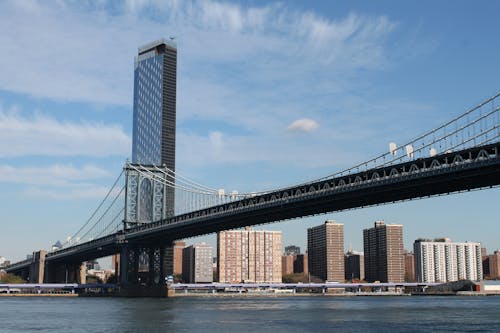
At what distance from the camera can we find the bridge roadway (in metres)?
60.9

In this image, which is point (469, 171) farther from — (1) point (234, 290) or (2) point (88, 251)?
(1) point (234, 290)

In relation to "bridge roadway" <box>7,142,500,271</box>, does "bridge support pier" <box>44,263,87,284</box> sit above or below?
below

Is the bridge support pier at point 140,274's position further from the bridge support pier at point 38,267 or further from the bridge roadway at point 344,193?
the bridge support pier at point 38,267

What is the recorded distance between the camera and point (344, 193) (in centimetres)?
7256

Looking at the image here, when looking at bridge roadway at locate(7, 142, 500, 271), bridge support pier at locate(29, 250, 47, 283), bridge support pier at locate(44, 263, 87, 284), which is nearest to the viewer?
bridge roadway at locate(7, 142, 500, 271)

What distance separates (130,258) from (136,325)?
6502 centimetres

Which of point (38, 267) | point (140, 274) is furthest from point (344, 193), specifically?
point (38, 267)

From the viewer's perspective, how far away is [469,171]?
60281mm

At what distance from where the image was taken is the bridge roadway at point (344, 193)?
60875 millimetres

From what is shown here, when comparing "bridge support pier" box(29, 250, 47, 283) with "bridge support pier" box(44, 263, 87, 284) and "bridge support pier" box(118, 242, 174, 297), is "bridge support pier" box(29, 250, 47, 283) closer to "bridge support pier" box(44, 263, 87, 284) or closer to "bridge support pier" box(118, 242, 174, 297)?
"bridge support pier" box(44, 263, 87, 284)

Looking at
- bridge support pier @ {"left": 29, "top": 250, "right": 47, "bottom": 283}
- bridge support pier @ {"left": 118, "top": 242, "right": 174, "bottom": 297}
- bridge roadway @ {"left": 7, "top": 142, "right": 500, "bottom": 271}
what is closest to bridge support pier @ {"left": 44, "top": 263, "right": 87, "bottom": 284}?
bridge support pier @ {"left": 29, "top": 250, "right": 47, "bottom": 283}

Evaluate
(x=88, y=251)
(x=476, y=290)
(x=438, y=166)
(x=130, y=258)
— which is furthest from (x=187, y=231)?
(x=476, y=290)

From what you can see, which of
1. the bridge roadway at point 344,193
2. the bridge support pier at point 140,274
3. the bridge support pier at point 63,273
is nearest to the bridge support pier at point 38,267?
the bridge support pier at point 63,273

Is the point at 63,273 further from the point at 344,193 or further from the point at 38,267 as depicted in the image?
the point at 344,193
